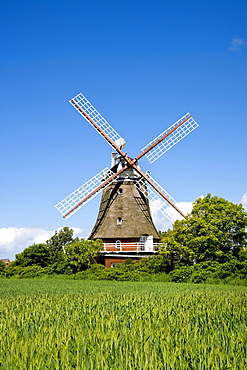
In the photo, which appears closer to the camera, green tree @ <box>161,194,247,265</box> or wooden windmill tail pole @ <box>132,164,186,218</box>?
green tree @ <box>161,194,247,265</box>

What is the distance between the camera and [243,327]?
7523mm

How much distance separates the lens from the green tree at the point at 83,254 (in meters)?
32.9

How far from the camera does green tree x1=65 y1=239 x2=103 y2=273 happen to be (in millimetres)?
32906

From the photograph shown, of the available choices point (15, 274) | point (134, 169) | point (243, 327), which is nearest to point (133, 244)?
point (134, 169)

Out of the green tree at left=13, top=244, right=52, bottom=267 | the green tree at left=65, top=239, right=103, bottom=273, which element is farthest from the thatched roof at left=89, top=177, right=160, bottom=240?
the green tree at left=13, top=244, right=52, bottom=267

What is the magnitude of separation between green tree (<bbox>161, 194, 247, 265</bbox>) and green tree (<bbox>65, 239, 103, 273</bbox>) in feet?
22.9

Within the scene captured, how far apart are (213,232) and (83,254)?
1100 centimetres

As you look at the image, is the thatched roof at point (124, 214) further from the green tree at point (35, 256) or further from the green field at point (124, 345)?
the green field at point (124, 345)

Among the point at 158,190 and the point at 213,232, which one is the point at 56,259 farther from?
the point at 213,232

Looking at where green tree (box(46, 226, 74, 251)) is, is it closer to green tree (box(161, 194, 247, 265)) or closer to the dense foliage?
the dense foliage

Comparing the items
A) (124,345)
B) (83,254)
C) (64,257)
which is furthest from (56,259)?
(124,345)

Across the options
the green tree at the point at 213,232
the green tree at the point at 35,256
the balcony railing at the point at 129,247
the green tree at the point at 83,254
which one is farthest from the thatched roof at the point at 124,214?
Answer: the green tree at the point at 213,232

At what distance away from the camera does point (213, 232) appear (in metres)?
27.0

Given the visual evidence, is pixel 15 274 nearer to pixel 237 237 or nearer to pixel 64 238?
pixel 237 237
